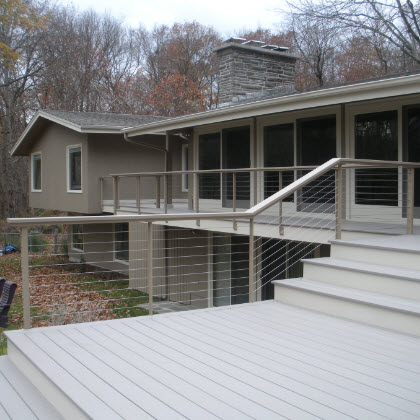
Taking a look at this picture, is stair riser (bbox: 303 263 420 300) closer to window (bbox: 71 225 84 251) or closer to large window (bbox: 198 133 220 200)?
large window (bbox: 198 133 220 200)

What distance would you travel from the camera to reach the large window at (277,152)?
1058 centimetres

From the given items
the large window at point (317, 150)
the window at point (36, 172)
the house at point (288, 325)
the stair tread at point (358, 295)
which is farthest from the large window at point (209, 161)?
the window at point (36, 172)

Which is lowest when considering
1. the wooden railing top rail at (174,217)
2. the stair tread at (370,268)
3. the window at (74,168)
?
the stair tread at (370,268)

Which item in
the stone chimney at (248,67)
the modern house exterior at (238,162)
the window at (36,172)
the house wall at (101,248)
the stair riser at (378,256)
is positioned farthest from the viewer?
the window at (36,172)

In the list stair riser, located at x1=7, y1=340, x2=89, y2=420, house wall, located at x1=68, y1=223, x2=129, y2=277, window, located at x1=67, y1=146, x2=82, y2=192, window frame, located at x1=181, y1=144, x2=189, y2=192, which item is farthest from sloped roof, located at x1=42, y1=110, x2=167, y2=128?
stair riser, located at x1=7, y1=340, x2=89, y2=420

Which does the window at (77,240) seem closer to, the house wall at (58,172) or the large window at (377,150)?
the house wall at (58,172)

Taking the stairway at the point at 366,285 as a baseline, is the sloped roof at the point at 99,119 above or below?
above

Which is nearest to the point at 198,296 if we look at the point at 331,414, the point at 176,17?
the point at 331,414

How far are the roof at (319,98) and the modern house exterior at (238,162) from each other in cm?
2

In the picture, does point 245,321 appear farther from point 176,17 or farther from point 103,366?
point 176,17

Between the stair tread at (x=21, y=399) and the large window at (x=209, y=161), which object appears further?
the large window at (x=209, y=161)

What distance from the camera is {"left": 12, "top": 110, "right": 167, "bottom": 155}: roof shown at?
14.4m

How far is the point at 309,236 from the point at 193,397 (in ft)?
16.4

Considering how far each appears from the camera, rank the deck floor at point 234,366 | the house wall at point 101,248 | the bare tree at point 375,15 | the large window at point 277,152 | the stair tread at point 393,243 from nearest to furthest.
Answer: the deck floor at point 234,366 < the stair tread at point 393,243 < the large window at point 277,152 < the house wall at point 101,248 < the bare tree at point 375,15
